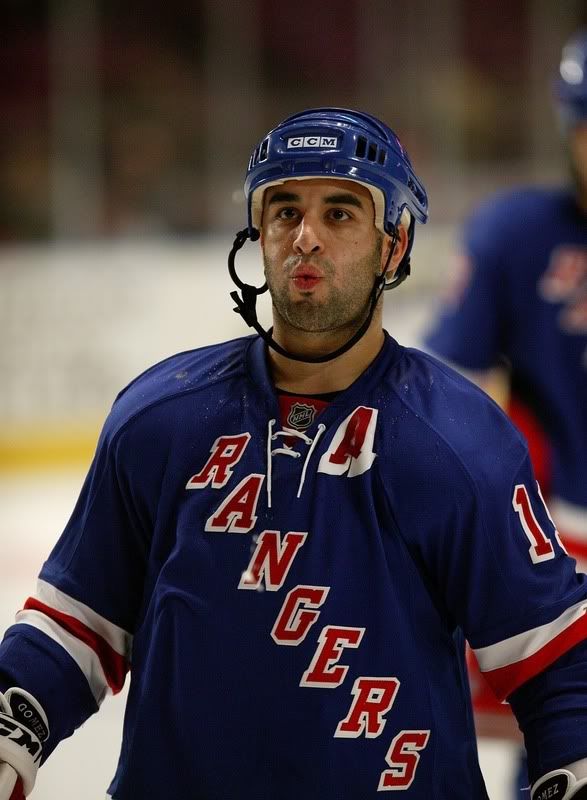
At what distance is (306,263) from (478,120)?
6318 millimetres

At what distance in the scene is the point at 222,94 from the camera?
23.7 feet

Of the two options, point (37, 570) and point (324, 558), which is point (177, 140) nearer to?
point (37, 570)

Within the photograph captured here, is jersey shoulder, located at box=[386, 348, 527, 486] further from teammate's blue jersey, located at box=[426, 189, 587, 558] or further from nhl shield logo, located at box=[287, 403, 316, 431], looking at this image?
teammate's blue jersey, located at box=[426, 189, 587, 558]

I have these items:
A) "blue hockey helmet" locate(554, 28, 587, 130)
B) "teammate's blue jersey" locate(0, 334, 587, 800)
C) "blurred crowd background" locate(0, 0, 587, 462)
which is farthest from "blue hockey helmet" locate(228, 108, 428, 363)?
"blurred crowd background" locate(0, 0, 587, 462)

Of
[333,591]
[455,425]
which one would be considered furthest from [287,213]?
[333,591]

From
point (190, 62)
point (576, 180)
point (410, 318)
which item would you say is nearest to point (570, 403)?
point (576, 180)

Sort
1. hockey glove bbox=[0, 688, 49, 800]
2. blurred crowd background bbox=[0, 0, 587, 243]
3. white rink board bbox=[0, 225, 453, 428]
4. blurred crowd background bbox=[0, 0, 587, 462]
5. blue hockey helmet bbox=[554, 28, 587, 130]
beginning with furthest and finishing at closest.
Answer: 1. blurred crowd background bbox=[0, 0, 587, 243]
2. blurred crowd background bbox=[0, 0, 587, 462]
3. white rink board bbox=[0, 225, 453, 428]
4. blue hockey helmet bbox=[554, 28, 587, 130]
5. hockey glove bbox=[0, 688, 49, 800]

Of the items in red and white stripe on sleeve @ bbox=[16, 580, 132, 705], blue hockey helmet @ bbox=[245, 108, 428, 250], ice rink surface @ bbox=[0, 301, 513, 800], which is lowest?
ice rink surface @ bbox=[0, 301, 513, 800]

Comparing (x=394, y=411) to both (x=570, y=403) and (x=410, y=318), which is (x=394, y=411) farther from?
(x=410, y=318)

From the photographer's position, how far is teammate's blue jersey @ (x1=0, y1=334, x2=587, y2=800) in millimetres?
1483

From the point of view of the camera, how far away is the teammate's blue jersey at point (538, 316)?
2.80 metres

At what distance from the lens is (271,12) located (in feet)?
24.6

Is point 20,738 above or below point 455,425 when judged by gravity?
below

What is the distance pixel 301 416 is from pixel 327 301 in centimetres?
13
